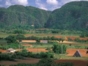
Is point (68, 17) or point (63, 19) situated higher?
point (68, 17)

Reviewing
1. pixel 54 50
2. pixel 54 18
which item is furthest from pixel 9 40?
pixel 54 18

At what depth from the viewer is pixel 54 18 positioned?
171875 mm

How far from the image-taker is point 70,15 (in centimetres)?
16462

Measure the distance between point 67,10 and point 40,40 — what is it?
105 metres

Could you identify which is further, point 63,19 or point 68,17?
point 63,19

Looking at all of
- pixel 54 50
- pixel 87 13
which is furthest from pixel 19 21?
pixel 54 50

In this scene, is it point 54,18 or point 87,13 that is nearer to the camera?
point 87,13

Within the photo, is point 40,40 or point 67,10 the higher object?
point 67,10

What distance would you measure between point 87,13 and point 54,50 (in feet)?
360

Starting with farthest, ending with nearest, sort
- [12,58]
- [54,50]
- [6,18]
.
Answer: [6,18], [54,50], [12,58]

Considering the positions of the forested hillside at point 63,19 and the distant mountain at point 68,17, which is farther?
the distant mountain at point 68,17

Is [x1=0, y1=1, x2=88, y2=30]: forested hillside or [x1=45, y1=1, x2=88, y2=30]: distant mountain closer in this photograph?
[x1=0, y1=1, x2=88, y2=30]: forested hillside

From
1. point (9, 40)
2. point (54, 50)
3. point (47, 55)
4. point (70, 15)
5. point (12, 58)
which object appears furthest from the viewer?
point (70, 15)

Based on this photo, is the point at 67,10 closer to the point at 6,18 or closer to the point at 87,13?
the point at 87,13
